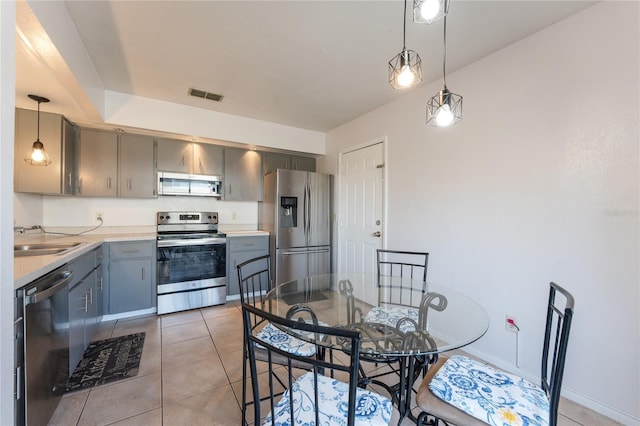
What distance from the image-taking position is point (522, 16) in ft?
5.83

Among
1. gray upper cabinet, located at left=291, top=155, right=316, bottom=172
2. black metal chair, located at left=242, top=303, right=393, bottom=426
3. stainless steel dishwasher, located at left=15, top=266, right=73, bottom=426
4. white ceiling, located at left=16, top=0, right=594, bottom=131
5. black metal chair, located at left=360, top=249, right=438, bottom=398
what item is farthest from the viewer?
gray upper cabinet, located at left=291, top=155, right=316, bottom=172

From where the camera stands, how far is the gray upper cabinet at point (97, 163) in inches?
119

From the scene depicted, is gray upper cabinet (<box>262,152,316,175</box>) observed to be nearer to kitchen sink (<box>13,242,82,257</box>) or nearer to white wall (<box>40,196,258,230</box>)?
white wall (<box>40,196,258,230</box>)

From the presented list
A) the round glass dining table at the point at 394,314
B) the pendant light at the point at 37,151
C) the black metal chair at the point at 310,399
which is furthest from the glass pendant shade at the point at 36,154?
the black metal chair at the point at 310,399

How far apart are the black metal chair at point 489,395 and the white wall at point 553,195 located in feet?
2.48

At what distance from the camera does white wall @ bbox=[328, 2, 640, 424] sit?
158cm

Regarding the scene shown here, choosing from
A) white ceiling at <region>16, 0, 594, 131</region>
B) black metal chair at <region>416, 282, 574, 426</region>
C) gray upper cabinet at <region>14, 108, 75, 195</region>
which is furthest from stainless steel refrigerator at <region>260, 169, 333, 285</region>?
black metal chair at <region>416, 282, 574, 426</region>

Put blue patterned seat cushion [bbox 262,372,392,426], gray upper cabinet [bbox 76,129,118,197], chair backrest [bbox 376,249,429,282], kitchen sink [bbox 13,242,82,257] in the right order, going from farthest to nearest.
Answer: gray upper cabinet [bbox 76,129,118,197]
chair backrest [bbox 376,249,429,282]
kitchen sink [bbox 13,242,82,257]
blue patterned seat cushion [bbox 262,372,392,426]

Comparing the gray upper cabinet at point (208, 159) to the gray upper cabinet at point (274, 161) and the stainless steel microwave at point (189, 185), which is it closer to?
the stainless steel microwave at point (189, 185)

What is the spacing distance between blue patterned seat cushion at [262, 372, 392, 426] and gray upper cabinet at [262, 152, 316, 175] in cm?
337

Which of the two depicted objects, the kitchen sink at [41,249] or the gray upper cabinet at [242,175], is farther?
the gray upper cabinet at [242,175]

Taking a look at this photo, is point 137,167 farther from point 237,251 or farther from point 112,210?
point 237,251

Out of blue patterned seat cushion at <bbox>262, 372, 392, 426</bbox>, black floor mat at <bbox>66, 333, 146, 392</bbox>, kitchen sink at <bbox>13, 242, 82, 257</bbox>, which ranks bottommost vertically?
black floor mat at <bbox>66, 333, 146, 392</bbox>

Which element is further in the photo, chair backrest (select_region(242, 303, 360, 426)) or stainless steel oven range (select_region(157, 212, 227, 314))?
stainless steel oven range (select_region(157, 212, 227, 314))
